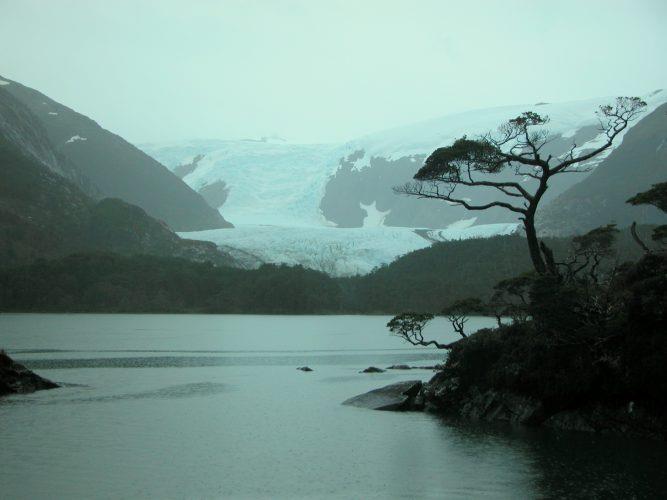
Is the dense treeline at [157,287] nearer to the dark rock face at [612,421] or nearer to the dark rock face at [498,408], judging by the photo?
the dark rock face at [498,408]

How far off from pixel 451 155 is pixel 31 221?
480 ft

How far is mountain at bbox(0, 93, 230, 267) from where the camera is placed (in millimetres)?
157375

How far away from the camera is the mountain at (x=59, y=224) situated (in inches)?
6196

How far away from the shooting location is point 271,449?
1148 inches

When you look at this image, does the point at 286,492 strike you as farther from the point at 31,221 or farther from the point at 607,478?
the point at 31,221

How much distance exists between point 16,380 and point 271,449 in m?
18.4

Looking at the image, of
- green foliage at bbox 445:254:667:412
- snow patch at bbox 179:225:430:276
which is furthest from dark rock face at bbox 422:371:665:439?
snow patch at bbox 179:225:430:276

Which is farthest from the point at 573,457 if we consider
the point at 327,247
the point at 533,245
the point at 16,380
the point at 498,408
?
the point at 327,247

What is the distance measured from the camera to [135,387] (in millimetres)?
46844

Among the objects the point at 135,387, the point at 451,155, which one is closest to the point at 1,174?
the point at 135,387

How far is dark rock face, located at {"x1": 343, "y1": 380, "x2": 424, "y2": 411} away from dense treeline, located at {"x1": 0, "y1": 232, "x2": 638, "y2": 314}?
108m

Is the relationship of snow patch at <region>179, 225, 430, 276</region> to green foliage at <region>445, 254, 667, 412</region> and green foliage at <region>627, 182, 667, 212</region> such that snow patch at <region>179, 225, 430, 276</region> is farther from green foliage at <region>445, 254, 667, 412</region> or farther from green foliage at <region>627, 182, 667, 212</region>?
green foliage at <region>445, 254, 667, 412</region>

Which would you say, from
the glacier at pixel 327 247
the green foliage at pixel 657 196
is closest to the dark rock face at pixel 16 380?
the green foliage at pixel 657 196

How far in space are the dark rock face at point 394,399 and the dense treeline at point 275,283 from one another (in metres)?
108
